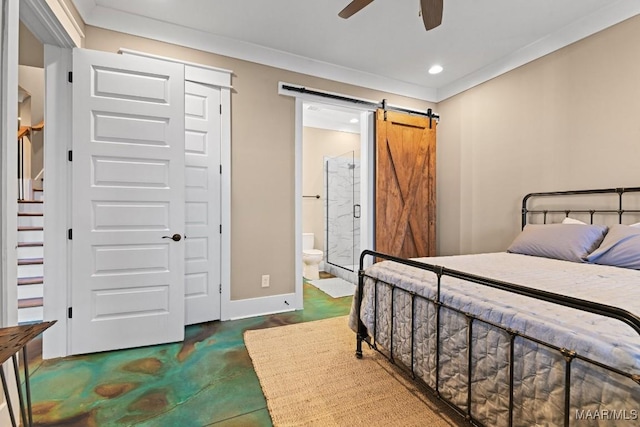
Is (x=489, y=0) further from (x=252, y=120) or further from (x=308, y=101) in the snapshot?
(x=252, y=120)

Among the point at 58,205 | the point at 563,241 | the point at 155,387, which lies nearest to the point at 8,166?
the point at 58,205

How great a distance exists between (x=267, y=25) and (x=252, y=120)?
2.84 ft

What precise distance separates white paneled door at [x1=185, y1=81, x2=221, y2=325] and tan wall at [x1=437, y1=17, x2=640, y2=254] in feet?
9.61

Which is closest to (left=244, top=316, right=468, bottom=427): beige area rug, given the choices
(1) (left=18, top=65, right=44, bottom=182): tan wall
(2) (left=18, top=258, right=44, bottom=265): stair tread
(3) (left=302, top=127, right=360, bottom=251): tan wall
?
(2) (left=18, top=258, right=44, bottom=265): stair tread

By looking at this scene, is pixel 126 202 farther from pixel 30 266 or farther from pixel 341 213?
pixel 341 213

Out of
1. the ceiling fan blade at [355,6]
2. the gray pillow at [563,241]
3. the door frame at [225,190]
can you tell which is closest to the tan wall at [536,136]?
the gray pillow at [563,241]

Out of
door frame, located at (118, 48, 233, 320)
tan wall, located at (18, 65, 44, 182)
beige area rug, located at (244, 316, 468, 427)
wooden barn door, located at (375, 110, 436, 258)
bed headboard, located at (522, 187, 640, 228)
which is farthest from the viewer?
tan wall, located at (18, 65, 44, 182)

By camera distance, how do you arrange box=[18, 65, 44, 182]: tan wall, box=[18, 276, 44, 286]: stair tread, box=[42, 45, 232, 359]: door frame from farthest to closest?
1. box=[18, 65, 44, 182]: tan wall
2. box=[18, 276, 44, 286]: stair tread
3. box=[42, 45, 232, 359]: door frame

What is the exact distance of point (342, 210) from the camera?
5211 millimetres

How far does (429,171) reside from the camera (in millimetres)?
4082

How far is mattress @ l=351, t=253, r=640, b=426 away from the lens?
928 millimetres

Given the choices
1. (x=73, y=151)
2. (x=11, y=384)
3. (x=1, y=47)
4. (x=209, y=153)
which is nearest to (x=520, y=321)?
(x=11, y=384)

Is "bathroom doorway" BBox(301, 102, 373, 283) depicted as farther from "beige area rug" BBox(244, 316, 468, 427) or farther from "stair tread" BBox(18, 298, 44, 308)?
"stair tread" BBox(18, 298, 44, 308)

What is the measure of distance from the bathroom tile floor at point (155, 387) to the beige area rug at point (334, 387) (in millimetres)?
112
